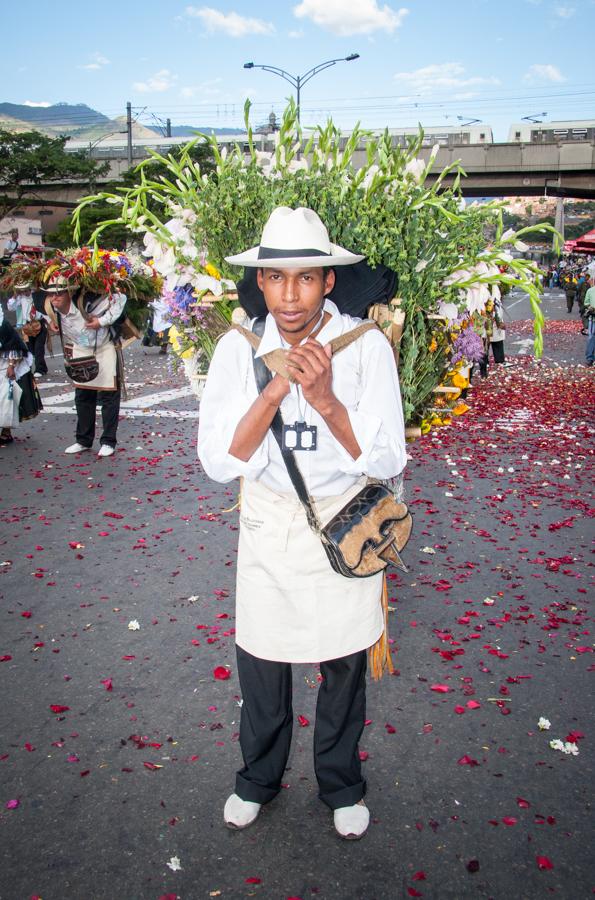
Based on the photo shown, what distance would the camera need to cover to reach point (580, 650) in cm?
450

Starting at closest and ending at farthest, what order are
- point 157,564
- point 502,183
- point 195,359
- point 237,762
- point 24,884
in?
point 24,884, point 237,762, point 195,359, point 157,564, point 502,183

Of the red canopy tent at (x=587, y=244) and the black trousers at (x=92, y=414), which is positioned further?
the red canopy tent at (x=587, y=244)

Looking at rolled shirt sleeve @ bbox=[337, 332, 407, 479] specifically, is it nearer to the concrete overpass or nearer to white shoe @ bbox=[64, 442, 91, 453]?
white shoe @ bbox=[64, 442, 91, 453]

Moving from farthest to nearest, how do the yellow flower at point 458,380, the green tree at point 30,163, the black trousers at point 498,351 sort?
the green tree at point 30,163 < the black trousers at point 498,351 < the yellow flower at point 458,380

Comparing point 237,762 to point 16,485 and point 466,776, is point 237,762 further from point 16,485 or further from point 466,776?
point 16,485

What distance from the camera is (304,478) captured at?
2.80 meters

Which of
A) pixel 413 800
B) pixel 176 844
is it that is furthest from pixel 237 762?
pixel 413 800

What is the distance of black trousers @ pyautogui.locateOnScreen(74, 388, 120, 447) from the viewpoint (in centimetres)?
935

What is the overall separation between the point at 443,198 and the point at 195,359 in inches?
56.8

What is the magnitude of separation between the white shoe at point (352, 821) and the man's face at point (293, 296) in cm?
181

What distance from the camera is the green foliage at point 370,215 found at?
3.23 m

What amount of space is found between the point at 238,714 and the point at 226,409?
1.75 m

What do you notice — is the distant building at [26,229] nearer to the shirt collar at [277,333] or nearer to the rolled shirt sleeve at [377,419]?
the shirt collar at [277,333]

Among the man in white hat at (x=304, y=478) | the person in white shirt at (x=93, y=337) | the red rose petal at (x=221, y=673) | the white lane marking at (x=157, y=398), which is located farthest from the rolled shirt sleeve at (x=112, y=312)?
the man in white hat at (x=304, y=478)
